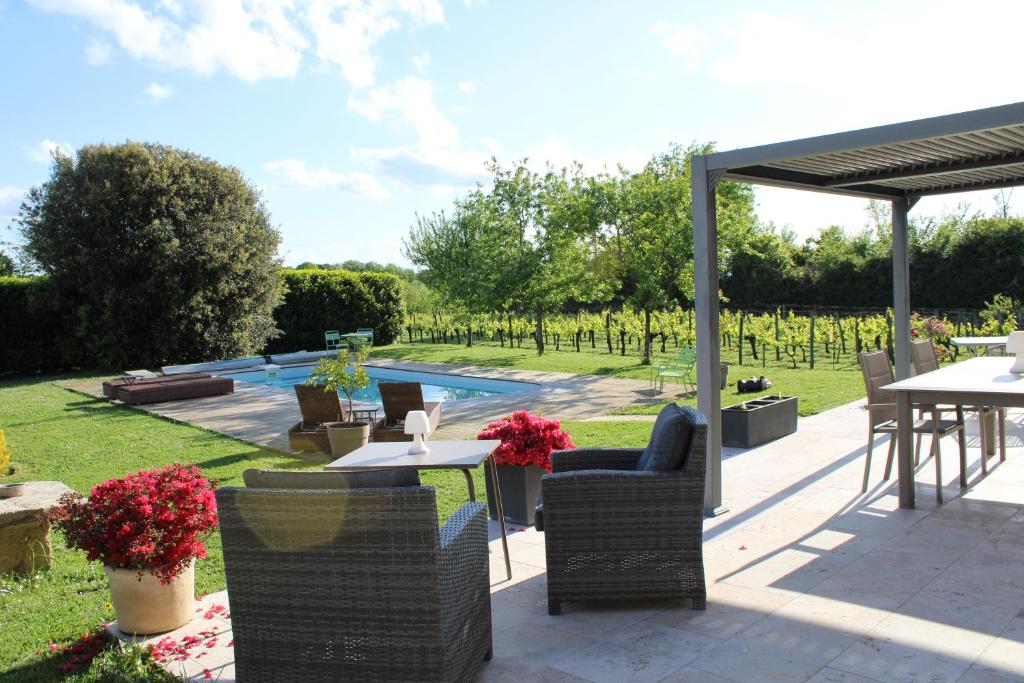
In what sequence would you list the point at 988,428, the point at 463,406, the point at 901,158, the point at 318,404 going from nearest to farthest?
the point at 901,158 → the point at 988,428 → the point at 318,404 → the point at 463,406

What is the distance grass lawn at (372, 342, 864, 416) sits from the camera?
10.2m

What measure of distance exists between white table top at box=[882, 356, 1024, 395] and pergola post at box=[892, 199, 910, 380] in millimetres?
1191

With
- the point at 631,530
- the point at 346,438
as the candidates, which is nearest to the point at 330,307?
the point at 346,438

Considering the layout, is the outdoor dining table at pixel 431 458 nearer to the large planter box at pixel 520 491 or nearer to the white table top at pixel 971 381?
the large planter box at pixel 520 491

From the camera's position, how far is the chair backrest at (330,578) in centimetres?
257

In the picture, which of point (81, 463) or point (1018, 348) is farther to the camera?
point (81, 463)

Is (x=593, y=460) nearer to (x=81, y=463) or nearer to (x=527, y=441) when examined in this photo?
(x=527, y=441)

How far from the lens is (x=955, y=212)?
27.9 m

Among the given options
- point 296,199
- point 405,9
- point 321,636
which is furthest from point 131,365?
point 321,636

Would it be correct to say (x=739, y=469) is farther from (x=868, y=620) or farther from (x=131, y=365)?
(x=131, y=365)

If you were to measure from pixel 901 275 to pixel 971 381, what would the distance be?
2306mm

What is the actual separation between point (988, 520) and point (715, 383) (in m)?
1.77

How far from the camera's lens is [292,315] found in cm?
2172

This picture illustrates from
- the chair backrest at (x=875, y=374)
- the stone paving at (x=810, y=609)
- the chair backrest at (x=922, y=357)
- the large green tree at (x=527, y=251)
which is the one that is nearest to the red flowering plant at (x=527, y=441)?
the stone paving at (x=810, y=609)
